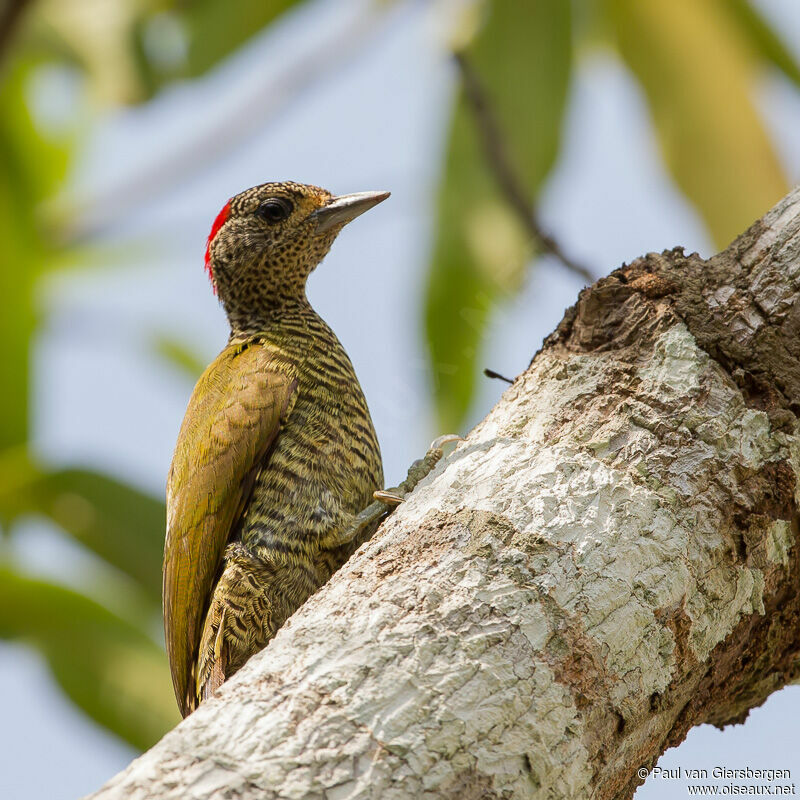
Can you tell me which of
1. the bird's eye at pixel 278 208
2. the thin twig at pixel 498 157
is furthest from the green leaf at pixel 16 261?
the thin twig at pixel 498 157

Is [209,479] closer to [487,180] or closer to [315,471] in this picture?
[315,471]

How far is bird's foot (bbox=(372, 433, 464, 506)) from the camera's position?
3.39 metres

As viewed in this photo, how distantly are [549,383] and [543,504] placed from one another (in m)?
0.41

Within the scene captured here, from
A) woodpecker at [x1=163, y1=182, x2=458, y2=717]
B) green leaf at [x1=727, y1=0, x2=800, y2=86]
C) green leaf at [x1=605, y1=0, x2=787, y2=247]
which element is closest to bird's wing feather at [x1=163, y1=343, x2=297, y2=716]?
woodpecker at [x1=163, y1=182, x2=458, y2=717]

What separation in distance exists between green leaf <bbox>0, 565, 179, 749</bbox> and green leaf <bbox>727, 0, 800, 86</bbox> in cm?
380

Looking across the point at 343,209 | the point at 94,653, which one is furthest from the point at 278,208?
the point at 94,653

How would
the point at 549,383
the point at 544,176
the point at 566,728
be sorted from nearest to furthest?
the point at 566,728 → the point at 549,383 → the point at 544,176

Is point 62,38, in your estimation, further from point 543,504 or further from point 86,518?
point 543,504

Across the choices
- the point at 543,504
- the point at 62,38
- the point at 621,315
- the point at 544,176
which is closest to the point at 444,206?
the point at 544,176

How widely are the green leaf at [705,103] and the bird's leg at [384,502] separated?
1611mm

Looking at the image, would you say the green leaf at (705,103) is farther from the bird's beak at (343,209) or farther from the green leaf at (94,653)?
the green leaf at (94,653)

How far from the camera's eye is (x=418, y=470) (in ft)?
11.6

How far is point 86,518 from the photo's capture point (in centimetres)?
496

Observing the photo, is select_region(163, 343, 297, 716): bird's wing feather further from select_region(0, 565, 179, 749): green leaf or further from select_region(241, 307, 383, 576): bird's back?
select_region(0, 565, 179, 749): green leaf
